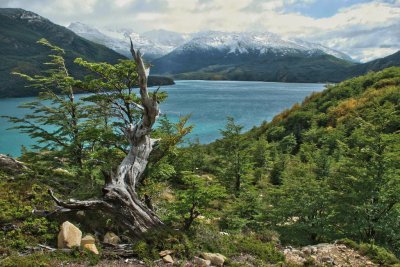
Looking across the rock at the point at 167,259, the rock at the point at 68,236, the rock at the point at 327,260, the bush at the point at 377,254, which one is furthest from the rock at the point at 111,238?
the bush at the point at 377,254

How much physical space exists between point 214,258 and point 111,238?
262 centimetres

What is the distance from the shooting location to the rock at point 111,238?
8.35 m

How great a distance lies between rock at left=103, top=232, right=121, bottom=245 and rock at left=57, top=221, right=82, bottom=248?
0.70 metres

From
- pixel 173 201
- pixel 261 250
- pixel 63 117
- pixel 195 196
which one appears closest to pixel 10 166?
pixel 63 117

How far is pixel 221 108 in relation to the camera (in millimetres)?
92375

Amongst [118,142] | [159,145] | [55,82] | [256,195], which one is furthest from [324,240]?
[55,82]

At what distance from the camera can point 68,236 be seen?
7.77 metres

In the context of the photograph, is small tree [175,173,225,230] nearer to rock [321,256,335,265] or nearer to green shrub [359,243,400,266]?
rock [321,256,335,265]

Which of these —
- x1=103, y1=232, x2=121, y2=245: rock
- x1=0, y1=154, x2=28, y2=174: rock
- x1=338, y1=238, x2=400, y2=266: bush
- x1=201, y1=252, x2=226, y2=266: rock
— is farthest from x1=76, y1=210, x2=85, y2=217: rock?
x1=338, y1=238, x2=400, y2=266: bush

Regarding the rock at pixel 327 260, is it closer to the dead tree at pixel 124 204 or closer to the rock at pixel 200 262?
the rock at pixel 200 262

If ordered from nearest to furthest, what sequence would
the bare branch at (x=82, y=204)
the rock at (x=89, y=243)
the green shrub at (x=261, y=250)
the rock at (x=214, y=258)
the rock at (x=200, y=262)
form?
1. the rock at (x=89, y=243)
2. the rock at (x=200, y=262)
3. the rock at (x=214, y=258)
4. the bare branch at (x=82, y=204)
5. the green shrub at (x=261, y=250)

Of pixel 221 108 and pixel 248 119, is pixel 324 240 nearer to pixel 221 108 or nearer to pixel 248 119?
pixel 248 119

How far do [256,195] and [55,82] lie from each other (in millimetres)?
10961

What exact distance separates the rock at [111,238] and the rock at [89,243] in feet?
1.36
